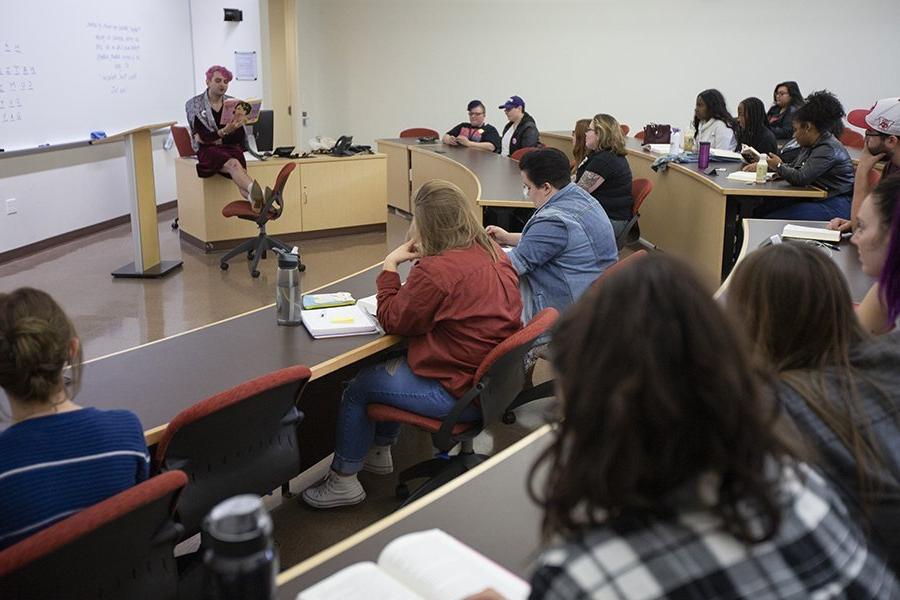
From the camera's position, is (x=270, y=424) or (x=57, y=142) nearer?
(x=270, y=424)

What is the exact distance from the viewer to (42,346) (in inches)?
69.4

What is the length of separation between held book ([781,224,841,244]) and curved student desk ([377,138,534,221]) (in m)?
1.83

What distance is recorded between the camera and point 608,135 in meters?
5.69

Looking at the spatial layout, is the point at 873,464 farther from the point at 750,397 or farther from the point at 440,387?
the point at 440,387

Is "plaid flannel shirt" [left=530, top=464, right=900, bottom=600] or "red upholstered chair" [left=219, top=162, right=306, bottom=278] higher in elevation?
"plaid flannel shirt" [left=530, top=464, right=900, bottom=600]

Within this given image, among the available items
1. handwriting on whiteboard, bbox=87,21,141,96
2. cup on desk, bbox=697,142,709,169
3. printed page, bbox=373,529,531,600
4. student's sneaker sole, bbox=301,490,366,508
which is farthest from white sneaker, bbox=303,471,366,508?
handwriting on whiteboard, bbox=87,21,141,96

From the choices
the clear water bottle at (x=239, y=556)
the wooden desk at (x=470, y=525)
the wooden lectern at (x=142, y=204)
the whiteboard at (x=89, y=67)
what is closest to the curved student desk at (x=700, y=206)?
the wooden desk at (x=470, y=525)

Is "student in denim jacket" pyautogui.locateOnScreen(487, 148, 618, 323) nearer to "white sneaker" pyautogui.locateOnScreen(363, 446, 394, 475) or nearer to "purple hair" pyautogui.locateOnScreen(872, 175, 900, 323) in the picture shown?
"white sneaker" pyautogui.locateOnScreen(363, 446, 394, 475)

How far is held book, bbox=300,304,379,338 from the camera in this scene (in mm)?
2877

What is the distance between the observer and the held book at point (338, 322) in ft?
9.44

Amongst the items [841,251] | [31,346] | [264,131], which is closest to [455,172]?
[264,131]

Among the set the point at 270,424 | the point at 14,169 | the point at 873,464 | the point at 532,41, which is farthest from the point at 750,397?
the point at 532,41

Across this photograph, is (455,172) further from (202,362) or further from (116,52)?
(202,362)

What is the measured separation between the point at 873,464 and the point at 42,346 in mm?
1556
